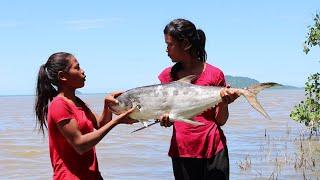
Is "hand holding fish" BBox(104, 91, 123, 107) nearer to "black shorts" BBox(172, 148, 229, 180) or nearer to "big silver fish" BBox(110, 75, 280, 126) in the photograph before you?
"big silver fish" BBox(110, 75, 280, 126)

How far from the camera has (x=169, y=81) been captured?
17.0 ft

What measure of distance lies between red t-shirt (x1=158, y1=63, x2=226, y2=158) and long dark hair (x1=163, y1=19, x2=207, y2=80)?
13 centimetres

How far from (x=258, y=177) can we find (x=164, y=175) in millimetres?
2348

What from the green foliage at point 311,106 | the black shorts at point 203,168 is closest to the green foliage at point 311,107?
the green foliage at point 311,106

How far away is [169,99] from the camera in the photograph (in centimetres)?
484

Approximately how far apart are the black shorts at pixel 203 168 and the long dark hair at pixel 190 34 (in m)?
0.73

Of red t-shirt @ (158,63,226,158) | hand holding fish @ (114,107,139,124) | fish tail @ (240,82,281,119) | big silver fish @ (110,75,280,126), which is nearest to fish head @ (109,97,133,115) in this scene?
big silver fish @ (110,75,280,126)

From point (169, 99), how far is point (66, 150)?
965mm

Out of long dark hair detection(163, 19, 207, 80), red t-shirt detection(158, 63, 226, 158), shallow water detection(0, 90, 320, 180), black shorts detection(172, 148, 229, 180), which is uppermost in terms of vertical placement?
long dark hair detection(163, 19, 207, 80)

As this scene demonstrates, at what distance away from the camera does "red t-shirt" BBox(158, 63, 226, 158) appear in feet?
16.4

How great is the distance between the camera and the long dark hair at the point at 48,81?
4.45 m

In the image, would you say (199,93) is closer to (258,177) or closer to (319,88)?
(258,177)

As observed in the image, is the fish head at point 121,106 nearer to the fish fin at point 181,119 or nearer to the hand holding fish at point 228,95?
the fish fin at point 181,119

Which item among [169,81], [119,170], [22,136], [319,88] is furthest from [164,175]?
[22,136]
